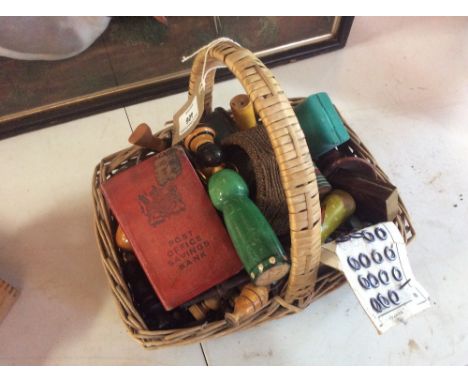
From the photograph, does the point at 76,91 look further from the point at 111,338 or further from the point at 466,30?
the point at 466,30

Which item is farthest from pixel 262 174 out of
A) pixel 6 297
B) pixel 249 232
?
pixel 6 297

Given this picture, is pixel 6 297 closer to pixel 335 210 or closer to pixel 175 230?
pixel 175 230

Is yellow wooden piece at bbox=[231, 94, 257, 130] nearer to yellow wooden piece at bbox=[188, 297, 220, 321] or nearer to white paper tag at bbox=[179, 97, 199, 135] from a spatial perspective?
white paper tag at bbox=[179, 97, 199, 135]

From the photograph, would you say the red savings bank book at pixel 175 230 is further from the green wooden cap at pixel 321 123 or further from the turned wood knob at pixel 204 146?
the green wooden cap at pixel 321 123

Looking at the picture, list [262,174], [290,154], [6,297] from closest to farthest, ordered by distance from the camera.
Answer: [290,154]
[262,174]
[6,297]

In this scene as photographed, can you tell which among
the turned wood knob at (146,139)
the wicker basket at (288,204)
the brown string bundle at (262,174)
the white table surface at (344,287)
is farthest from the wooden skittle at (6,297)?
the brown string bundle at (262,174)
